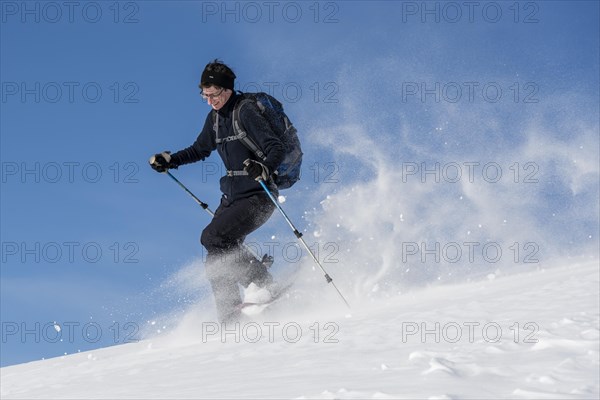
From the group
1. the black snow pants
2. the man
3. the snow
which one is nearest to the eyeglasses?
the man

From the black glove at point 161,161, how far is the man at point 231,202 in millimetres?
862

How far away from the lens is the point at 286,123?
6.90 m

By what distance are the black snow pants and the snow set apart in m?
0.38

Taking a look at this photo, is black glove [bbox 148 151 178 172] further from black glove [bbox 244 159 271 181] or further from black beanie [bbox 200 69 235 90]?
black glove [bbox 244 159 271 181]

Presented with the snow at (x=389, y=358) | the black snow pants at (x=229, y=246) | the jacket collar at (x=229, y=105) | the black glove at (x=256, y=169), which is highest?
the jacket collar at (x=229, y=105)

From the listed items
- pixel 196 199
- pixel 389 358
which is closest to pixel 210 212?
pixel 196 199

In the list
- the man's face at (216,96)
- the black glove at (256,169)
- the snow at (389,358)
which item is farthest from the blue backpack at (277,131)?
the snow at (389,358)

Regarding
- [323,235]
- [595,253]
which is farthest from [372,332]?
[595,253]

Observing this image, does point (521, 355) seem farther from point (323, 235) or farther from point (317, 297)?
point (323, 235)

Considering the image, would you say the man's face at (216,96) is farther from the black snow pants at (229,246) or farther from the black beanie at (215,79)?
the black snow pants at (229,246)

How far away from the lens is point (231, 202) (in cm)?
702

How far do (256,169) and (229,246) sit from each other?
3.48 feet

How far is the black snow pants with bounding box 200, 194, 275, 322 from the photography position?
682cm

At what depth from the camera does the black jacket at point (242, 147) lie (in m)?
6.57
